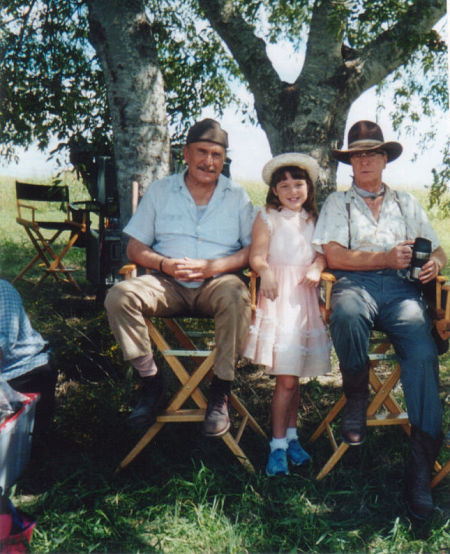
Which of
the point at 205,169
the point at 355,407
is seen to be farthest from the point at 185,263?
the point at 355,407

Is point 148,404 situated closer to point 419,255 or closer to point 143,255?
point 143,255

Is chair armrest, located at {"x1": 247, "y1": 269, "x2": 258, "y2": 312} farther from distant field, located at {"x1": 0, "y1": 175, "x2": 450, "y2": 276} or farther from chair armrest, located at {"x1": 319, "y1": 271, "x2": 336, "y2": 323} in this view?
distant field, located at {"x1": 0, "y1": 175, "x2": 450, "y2": 276}

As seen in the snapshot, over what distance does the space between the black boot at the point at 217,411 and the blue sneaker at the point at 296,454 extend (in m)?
0.48

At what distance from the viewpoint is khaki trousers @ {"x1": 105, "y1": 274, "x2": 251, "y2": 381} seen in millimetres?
3064

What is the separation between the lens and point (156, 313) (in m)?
3.32

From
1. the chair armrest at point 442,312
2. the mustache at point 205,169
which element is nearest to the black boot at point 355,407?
the chair armrest at point 442,312

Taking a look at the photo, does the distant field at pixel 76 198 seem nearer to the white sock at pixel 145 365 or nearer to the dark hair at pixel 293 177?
the dark hair at pixel 293 177

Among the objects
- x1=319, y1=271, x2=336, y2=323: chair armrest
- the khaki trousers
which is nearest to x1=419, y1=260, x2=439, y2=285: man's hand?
x1=319, y1=271, x2=336, y2=323: chair armrest

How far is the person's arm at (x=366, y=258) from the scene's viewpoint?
3248mm

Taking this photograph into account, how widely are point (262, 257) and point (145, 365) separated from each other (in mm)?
933

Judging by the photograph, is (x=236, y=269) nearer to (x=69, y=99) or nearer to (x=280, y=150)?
(x=280, y=150)

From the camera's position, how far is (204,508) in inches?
113

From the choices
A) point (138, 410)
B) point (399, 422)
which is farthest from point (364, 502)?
point (138, 410)

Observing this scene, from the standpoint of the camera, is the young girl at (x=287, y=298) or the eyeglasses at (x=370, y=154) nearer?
the young girl at (x=287, y=298)
